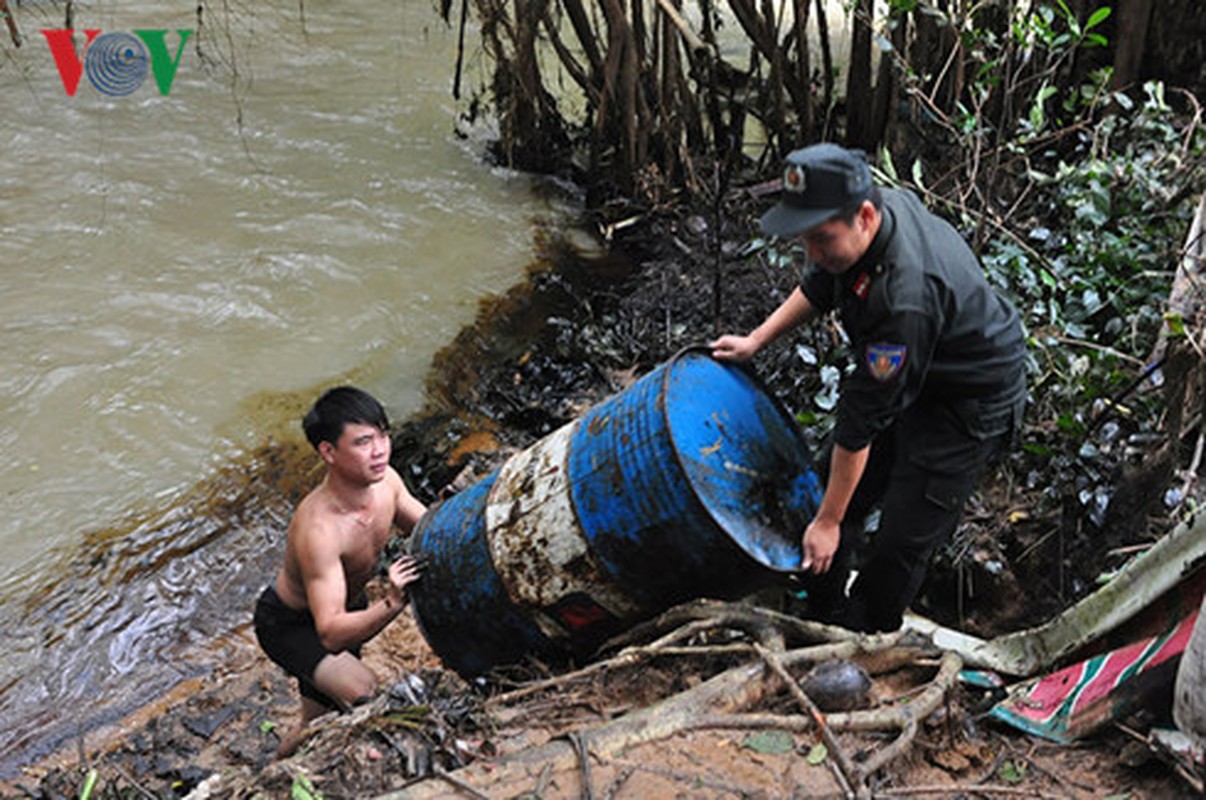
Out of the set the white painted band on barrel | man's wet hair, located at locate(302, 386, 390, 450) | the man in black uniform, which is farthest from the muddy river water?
the man in black uniform

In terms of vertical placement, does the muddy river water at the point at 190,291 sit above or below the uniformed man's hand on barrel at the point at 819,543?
below

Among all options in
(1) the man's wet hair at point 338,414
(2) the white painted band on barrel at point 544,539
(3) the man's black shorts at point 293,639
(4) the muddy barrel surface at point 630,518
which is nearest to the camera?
(4) the muddy barrel surface at point 630,518

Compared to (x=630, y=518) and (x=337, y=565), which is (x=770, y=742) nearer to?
(x=630, y=518)

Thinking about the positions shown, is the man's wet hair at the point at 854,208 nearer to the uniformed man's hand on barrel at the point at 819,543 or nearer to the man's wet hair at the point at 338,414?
the uniformed man's hand on barrel at the point at 819,543

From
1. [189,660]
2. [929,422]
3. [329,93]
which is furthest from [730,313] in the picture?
[329,93]

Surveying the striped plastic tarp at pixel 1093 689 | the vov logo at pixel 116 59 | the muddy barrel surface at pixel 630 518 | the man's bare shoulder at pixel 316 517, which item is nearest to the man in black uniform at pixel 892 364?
the muddy barrel surface at pixel 630 518

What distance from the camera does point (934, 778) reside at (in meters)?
2.45

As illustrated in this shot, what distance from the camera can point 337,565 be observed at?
3.10 meters

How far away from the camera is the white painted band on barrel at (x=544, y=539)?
114 inches

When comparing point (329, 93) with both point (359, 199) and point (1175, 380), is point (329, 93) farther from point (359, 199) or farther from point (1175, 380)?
point (1175, 380)

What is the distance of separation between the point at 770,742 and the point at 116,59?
872 cm

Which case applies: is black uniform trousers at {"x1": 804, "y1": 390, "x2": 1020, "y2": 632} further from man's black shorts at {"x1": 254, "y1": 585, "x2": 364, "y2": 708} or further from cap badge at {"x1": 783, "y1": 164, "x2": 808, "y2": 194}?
man's black shorts at {"x1": 254, "y1": 585, "x2": 364, "y2": 708}

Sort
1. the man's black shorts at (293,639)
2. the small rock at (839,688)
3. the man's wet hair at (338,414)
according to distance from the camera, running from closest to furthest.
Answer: the small rock at (839,688)
the man's wet hair at (338,414)
the man's black shorts at (293,639)

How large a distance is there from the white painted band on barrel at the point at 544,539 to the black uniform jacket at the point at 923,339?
0.77 metres
